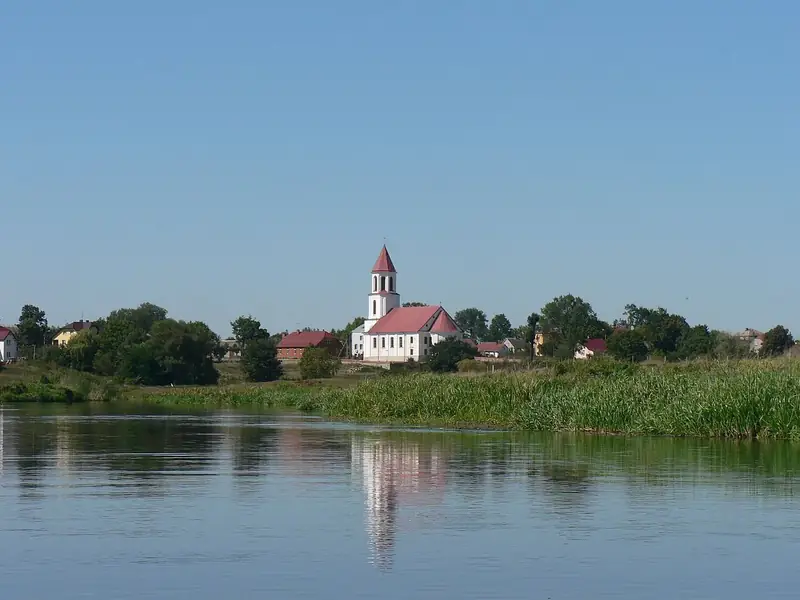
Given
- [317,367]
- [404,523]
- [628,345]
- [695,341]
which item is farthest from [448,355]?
A: [404,523]

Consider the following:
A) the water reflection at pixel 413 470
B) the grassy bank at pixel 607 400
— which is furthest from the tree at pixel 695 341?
the water reflection at pixel 413 470

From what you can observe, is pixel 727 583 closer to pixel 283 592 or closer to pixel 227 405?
pixel 283 592

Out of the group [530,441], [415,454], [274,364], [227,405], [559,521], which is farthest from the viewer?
[274,364]

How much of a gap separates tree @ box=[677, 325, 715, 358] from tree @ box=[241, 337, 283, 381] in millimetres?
47821

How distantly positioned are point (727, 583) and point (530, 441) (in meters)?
26.3

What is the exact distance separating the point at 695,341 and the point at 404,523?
14823 centimetres

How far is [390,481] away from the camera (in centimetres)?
2853

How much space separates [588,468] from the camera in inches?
1230

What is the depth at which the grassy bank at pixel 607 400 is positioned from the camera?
4075 centimetres

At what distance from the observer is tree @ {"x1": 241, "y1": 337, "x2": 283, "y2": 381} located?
151875mm

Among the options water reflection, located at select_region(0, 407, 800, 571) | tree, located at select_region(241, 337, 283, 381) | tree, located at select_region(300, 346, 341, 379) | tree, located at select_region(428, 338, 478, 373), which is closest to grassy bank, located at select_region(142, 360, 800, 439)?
water reflection, located at select_region(0, 407, 800, 571)

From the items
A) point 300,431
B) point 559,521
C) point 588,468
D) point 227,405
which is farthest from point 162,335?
point 559,521

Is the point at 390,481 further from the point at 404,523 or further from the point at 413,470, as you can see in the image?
the point at 404,523

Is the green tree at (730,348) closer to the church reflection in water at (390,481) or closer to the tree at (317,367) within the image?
the church reflection in water at (390,481)
